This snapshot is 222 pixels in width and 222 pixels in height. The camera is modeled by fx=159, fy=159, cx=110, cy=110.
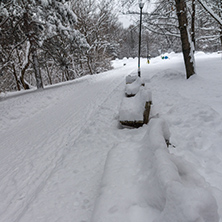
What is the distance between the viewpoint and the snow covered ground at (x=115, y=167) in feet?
5.81

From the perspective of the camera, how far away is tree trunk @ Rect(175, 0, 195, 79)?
25.3 ft

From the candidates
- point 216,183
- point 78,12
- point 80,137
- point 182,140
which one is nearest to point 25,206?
point 80,137

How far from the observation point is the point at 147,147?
9.14 feet

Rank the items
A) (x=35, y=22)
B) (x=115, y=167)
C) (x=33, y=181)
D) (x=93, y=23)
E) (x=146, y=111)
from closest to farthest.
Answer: (x=115, y=167) < (x=33, y=181) < (x=146, y=111) < (x=35, y=22) < (x=93, y=23)

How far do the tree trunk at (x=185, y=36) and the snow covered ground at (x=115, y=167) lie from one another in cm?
259

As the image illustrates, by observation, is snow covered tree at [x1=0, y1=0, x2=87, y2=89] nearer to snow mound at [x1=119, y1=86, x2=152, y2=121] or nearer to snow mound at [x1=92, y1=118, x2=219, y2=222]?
snow mound at [x1=119, y1=86, x2=152, y2=121]

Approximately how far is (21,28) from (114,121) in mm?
10496

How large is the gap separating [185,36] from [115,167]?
7969mm

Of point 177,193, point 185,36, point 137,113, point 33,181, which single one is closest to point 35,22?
point 185,36

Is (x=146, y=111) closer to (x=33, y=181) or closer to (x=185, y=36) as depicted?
(x=33, y=181)

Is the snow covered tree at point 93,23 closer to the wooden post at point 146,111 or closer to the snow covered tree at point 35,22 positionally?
the snow covered tree at point 35,22

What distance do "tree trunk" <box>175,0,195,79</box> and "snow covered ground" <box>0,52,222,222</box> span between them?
2588 mm

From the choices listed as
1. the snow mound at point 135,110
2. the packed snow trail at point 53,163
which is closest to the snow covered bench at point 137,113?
the snow mound at point 135,110

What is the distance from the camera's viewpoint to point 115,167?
2.75 metres
